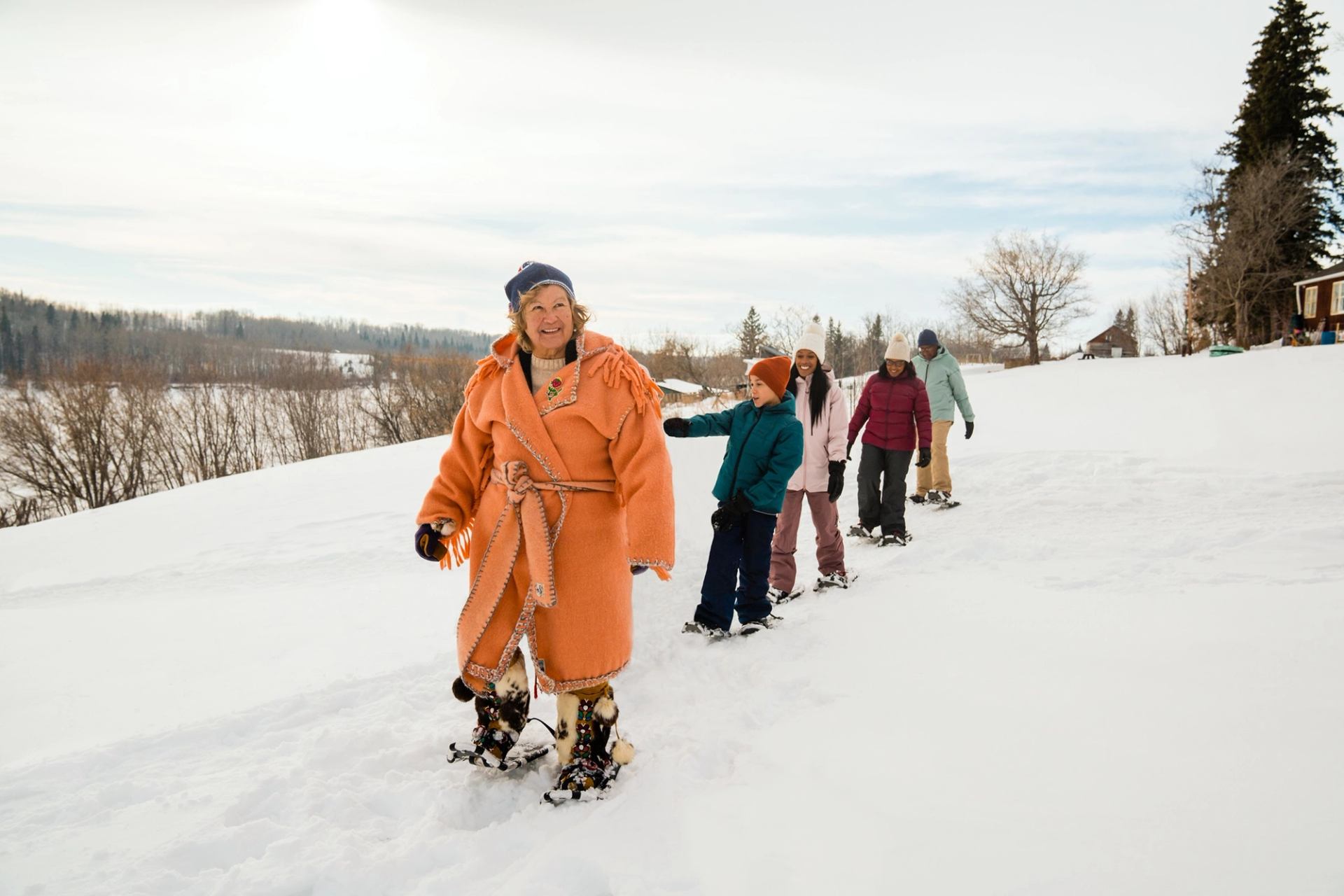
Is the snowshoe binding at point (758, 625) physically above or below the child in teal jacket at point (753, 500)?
below

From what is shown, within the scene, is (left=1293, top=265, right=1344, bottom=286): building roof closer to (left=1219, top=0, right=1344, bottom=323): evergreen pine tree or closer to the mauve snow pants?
(left=1219, top=0, right=1344, bottom=323): evergreen pine tree

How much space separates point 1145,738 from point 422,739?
2.90 m

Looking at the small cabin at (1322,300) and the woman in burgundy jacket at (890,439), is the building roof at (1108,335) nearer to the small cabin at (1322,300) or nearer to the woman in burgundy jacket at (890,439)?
the small cabin at (1322,300)

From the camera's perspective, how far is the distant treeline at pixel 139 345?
46.8m

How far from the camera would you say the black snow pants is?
6621mm

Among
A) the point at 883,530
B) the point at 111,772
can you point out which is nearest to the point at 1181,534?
the point at 883,530

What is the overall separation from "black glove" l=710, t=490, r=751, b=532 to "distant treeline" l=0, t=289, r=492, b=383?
4472cm

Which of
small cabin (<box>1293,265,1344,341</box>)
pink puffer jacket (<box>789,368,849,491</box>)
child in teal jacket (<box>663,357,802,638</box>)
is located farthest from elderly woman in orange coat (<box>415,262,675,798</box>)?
small cabin (<box>1293,265,1344,341</box>)

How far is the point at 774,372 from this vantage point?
4.29 metres

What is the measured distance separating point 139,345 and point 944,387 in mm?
98596

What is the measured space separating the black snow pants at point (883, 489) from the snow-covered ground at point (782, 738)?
23.6 inches

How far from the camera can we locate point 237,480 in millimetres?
11430

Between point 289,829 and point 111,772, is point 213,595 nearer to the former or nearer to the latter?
point 111,772

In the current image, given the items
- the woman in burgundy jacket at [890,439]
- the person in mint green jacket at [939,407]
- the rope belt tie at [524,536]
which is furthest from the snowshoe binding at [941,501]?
the rope belt tie at [524,536]
